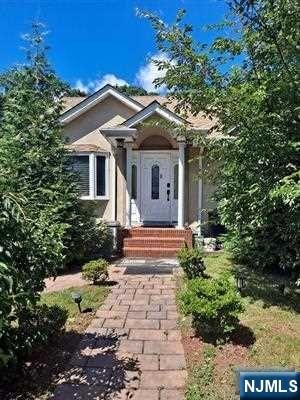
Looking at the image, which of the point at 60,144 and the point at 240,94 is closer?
the point at 240,94

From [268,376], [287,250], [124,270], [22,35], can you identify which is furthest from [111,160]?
[22,35]

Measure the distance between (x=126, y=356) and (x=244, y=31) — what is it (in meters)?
6.16

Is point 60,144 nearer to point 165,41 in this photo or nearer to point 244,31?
point 165,41

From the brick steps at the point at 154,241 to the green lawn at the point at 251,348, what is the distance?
15.6ft

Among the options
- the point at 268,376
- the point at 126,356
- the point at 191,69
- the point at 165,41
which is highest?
the point at 165,41

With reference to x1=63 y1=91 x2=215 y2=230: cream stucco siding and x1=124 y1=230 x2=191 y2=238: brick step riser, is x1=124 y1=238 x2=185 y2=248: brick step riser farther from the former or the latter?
x1=63 y1=91 x2=215 y2=230: cream stucco siding

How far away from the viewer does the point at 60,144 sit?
11.7 metres

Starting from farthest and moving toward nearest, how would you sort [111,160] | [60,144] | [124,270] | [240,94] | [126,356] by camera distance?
[111,160] < [60,144] < [124,270] < [240,94] < [126,356]

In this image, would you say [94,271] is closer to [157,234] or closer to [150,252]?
[150,252]

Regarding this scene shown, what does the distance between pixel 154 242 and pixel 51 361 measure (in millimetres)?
7667

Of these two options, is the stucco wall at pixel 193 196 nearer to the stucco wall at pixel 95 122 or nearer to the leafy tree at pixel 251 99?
the stucco wall at pixel 95 122

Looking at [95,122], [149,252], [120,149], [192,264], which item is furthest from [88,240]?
[95,122]

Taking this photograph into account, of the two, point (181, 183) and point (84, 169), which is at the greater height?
point (84, 169)

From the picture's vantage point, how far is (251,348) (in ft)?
18.6
